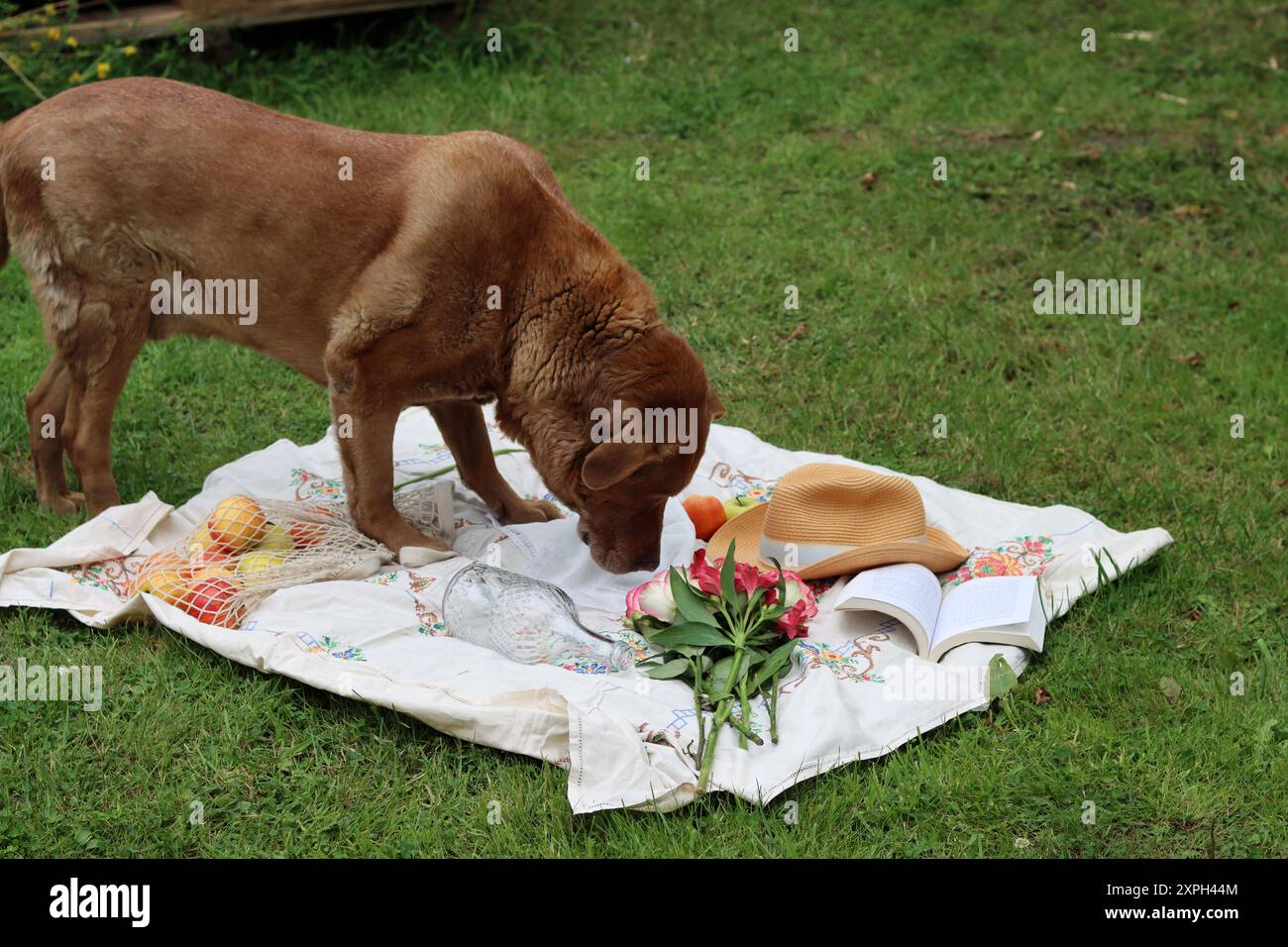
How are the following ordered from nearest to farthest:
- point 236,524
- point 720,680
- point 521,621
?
point 720,680 → point 521,621 → point 236,524

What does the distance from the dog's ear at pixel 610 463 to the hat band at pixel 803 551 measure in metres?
0.73

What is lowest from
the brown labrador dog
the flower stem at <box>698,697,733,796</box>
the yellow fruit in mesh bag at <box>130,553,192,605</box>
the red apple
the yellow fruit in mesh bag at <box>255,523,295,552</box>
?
the flower stem at <box>698,697,733,796</box>

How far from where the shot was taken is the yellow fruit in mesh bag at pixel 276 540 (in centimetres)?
461

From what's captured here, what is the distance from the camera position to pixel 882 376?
626 cm

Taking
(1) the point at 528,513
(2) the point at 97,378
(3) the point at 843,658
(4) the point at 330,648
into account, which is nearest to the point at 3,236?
(2) the point at 97,378

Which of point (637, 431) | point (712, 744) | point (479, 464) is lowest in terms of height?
point (712, 744)

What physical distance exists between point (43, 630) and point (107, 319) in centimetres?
113

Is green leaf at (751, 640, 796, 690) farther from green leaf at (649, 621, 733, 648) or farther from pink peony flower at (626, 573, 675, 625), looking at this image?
pink peony flower at (626, 573, 675, 625)

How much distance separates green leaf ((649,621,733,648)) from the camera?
3928 millimetres

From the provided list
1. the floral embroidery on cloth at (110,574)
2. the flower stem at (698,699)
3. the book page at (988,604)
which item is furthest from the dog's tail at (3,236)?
the book page at (988,604)

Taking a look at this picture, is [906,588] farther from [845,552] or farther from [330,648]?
[330,648]

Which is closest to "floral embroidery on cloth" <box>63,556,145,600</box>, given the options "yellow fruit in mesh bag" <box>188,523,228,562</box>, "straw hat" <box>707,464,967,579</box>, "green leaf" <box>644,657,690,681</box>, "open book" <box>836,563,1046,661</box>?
"yellow fruit in mesh bag" <box>188,523,228,562</box>

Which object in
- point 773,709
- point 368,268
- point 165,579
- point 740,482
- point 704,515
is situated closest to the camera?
point 773,709

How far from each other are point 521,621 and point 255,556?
3.36ft
